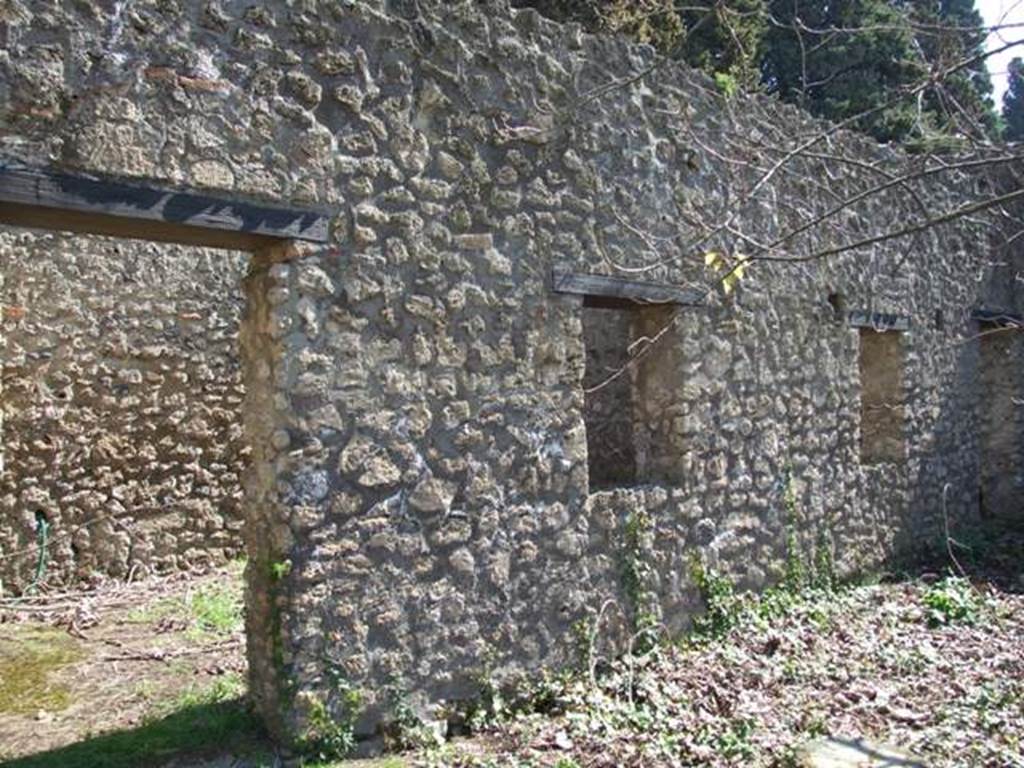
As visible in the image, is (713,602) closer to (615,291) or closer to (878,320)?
(615,291)

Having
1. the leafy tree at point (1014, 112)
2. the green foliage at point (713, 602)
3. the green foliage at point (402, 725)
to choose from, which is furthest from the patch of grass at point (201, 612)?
the leafy tree at point (1014, 112)

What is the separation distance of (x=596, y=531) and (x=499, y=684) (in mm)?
1011

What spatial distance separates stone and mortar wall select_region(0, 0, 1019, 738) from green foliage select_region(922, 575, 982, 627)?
1331mm

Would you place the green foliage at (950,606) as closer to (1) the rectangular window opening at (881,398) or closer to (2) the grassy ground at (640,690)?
(2) the grassy ground at (640,690)

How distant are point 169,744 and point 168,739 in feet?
0.20

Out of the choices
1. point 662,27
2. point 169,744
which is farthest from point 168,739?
point 662,27

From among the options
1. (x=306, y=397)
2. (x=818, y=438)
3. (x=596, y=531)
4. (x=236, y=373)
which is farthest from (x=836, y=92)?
(x=306, y=397)

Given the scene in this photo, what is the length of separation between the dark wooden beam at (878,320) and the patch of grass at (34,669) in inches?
241

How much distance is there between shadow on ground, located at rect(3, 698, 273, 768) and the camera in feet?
12.3

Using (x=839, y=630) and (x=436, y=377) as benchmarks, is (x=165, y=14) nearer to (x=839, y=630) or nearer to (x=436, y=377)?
(x=436, y=377)

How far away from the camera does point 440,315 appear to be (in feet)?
14.3

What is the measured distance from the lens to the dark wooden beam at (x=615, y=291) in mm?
4934

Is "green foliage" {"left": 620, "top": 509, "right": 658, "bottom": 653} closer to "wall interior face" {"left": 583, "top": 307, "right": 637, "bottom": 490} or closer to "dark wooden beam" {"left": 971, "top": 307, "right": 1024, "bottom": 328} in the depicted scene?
"wall interior face" {"left": 583, "top": 307, "right": 637, "bottom": 490}

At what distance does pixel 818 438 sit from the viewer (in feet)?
22.5
